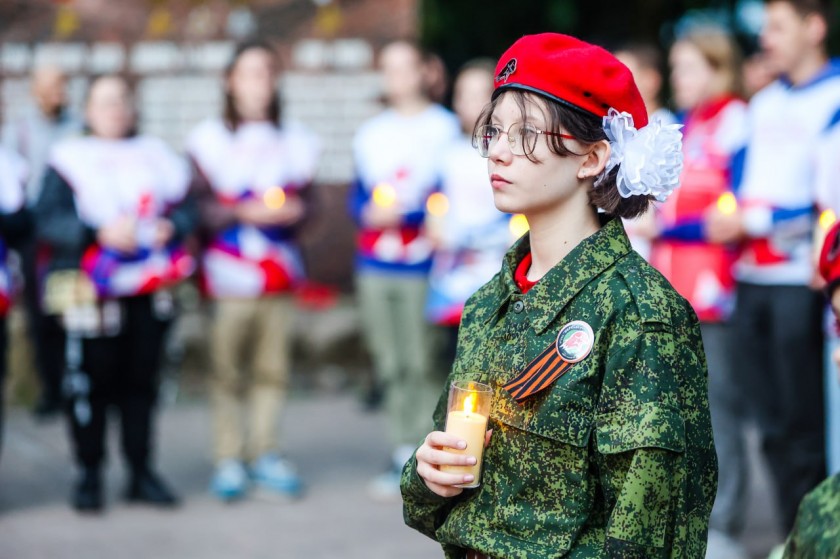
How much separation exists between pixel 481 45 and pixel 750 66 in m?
2.69

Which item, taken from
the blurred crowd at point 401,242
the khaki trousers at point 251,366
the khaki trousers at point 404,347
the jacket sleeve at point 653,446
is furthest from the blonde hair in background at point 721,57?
the jacket sleeve at point 653,446

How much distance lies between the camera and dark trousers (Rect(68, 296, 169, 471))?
18.3 ft

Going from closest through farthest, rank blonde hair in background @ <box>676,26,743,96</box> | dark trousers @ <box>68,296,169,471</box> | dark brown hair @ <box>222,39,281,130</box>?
blonde hair in background @ <box>676,26,743,96</box> → dark trousers @ <box>68,296,169,471</box> → dark brown hair @ <box>222,39,281,130</box>

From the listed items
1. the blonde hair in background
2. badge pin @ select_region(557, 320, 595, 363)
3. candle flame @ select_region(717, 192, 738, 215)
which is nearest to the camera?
badge pin @ select_region(557, 320, 595, 363)

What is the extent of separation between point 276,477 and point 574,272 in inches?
159

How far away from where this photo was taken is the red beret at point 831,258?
7.82 feet

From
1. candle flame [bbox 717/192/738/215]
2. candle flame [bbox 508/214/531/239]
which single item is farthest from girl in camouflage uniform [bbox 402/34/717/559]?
candle flame [bbox 508/214/531/239]

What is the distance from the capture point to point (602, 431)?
208 centimetres

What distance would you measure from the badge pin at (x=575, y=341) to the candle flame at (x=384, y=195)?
3.81m

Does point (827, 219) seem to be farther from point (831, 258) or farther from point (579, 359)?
point (579, 359)

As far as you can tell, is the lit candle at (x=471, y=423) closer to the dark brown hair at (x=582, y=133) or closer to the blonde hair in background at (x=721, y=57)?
the dark brown hair at (x=582, y=133)

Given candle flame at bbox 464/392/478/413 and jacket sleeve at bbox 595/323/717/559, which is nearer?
jacket sleeve at bbox 595/323/717/559

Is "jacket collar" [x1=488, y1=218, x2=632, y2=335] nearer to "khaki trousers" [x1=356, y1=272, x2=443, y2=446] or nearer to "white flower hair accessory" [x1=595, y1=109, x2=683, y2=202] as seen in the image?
"white flower hair accessory" [x1=595, y1=109, x2=683, y2=202]

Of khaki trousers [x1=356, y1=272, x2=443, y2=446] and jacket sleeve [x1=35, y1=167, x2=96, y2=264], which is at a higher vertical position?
jacket sleeve [x1=35, y1=167, x2=96, y2=264]
